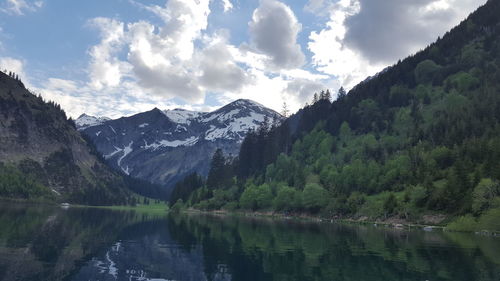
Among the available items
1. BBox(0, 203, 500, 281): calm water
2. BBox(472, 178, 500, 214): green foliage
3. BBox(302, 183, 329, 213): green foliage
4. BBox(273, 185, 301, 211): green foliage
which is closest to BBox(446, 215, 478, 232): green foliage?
BBox(472, 178, 500, 214): green foliage

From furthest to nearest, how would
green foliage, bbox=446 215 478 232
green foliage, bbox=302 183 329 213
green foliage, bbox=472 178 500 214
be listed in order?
green foliage, bbox=302 183 329 213
green foliage, bbox=472 178 500 214
green foliage, bbox=446 215 478 232

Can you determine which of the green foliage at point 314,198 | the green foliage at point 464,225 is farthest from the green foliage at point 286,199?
the green foliage at point 464,225

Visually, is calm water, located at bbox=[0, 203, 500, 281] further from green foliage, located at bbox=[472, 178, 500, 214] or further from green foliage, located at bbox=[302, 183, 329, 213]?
green foliage, located at bbox=[302, 183, 329, 213]

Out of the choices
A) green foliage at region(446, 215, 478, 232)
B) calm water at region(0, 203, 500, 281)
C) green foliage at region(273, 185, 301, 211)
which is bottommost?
calm water at region(0, 203, 500, 281)

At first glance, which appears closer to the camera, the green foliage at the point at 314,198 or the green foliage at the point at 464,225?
the green foliage at the point at 464,225

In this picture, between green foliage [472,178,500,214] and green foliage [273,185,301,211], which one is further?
green foliage [273,185,301,211]

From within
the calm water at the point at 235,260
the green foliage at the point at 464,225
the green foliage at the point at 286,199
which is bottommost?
the calm water at the point at 235,260

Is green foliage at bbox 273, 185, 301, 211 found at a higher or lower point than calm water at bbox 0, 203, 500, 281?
higher

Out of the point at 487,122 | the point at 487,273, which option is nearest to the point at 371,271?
the point at 487,273

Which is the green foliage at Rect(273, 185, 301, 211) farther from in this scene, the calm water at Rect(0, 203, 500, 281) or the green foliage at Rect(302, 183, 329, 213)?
the calm water at Rect(0, 203, 500, 281)

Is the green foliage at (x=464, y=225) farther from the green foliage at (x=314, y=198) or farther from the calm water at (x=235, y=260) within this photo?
the green foliage at (x=314, y=198)

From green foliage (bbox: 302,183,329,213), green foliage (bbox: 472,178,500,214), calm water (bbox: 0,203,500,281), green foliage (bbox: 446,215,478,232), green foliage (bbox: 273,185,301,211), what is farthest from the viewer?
green foliage (bbox: 273,185,301,211)

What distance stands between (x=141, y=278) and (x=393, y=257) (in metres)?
33.4

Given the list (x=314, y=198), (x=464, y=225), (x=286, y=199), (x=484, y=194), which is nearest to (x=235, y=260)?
(x=464, y=225)
